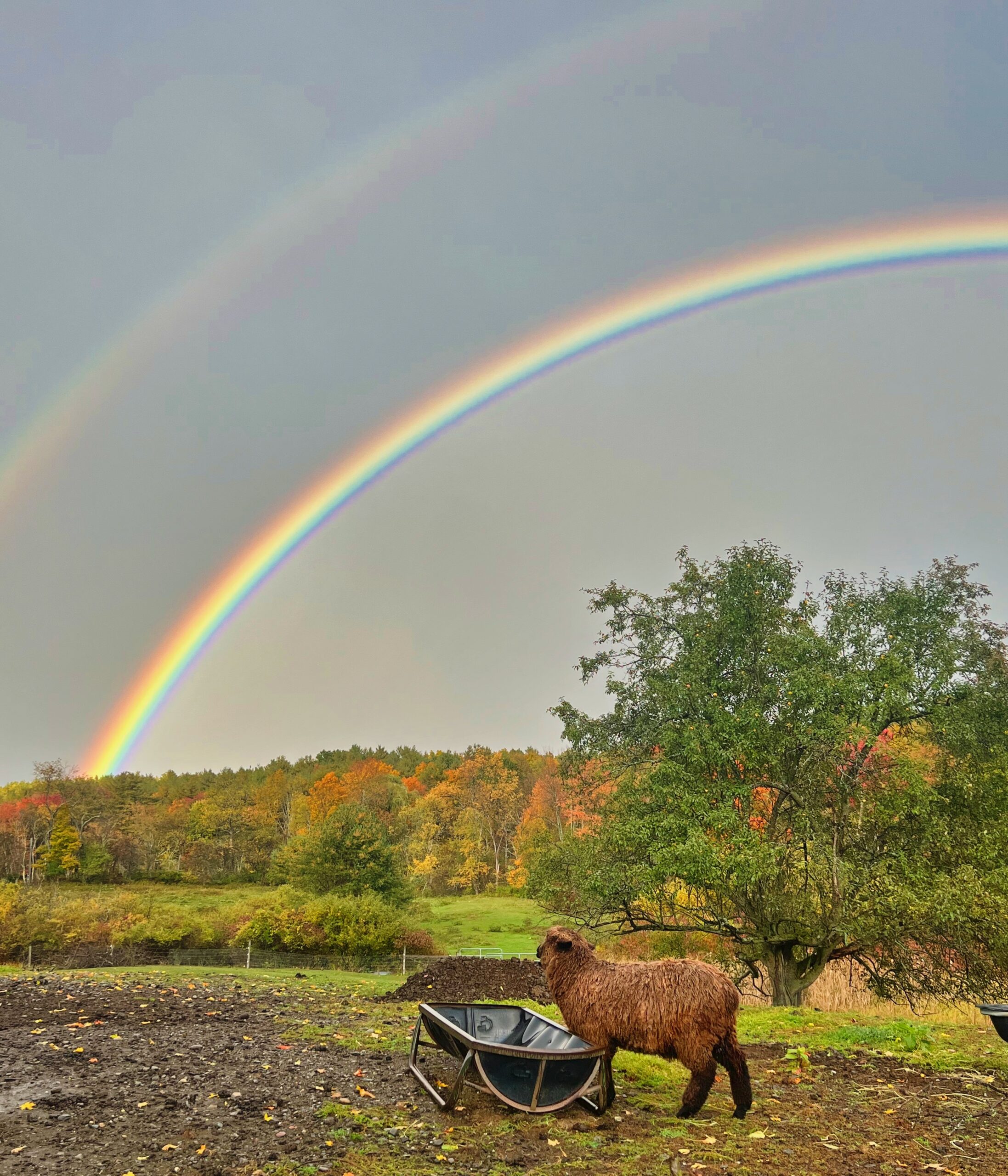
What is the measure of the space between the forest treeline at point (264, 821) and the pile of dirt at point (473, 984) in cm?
3509

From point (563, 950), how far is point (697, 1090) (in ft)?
5.83

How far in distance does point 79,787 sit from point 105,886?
2428cm

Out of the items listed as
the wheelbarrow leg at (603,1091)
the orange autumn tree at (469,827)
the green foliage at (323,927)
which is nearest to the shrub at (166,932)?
the green foliage at (323,927)

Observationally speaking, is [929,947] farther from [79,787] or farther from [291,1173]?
[79,787]

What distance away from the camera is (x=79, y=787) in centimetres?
8750

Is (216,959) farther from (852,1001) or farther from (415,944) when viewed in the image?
(852,1001)

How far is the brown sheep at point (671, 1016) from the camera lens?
706cm

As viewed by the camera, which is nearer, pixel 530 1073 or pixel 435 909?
pixel 530 1073

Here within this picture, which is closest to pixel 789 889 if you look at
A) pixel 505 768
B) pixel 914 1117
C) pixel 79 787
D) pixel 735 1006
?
pixel 914 1117

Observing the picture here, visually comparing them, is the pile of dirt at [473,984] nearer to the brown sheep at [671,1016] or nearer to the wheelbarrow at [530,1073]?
the wheelbarrow at [530,1073]

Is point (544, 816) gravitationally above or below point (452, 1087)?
below

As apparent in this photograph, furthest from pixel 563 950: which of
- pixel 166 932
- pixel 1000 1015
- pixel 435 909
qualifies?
pixel 435 909

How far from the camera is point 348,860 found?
38219mm

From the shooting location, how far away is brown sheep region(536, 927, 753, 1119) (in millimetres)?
7062
